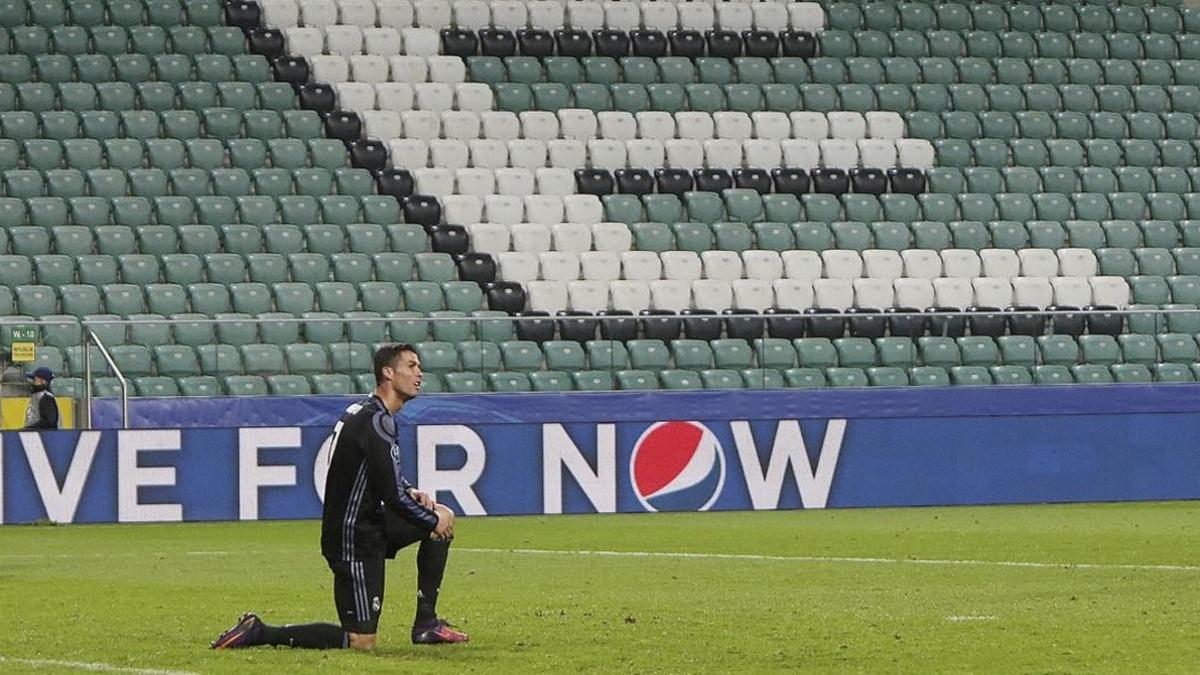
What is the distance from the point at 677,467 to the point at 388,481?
49.1 feet

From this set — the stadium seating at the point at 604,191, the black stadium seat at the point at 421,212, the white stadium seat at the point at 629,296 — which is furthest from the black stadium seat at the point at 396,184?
the white stadium seat at the point at 629,296

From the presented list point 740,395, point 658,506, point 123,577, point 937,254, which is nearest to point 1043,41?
point 937,254

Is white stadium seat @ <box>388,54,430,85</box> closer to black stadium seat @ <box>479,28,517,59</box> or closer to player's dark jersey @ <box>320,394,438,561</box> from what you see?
black stadium seat @ <box>479,28,517,59</box>

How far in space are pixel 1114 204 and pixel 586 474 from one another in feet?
45.5

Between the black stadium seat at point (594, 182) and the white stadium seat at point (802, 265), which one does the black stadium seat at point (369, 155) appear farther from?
the white stadium seat at point (802, 265)

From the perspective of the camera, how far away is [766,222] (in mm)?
32750

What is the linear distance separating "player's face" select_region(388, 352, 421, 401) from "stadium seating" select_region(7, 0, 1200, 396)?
1417cm

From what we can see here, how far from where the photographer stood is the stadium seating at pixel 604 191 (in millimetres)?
26641

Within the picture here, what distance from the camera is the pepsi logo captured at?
24.8 m

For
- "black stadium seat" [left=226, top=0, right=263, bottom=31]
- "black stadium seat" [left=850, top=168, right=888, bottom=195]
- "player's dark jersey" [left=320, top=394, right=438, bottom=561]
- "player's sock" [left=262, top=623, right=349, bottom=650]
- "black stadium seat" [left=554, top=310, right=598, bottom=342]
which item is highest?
"black stadium seat" [left=226, top=0, right=263, bottom=31]

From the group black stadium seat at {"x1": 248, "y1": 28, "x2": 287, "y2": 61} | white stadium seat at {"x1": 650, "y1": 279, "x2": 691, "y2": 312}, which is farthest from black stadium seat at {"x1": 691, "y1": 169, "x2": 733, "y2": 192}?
black stadium seat at {"x1": 248, "y1": 28, "x2": 287, "y2": 61}

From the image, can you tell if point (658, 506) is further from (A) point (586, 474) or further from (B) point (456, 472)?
(B) point (456, 472)

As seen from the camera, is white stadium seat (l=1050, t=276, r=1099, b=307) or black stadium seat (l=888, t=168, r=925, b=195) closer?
A: white stadium seat (l=1050, t=276, r=1099, b=307)

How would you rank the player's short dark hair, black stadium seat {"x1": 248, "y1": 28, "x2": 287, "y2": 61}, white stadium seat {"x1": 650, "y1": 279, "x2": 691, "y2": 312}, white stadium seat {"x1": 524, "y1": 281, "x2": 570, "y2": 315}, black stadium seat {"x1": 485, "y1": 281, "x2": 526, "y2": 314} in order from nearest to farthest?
the player's short dark hair < black stadium seat {"x1": 485, "y1": 281, "x2": 526, "y2": 314} < white stadium seat {"x1": 524, "y1": 281, "x2": 570, "y2": 315} < white stadium seat {"x1": 650, "y1": 279, "x2": 691, "y2": 312} < black stadium seat {"x1": 248, "y1": 28, "x2": 287, "y2": 61}
